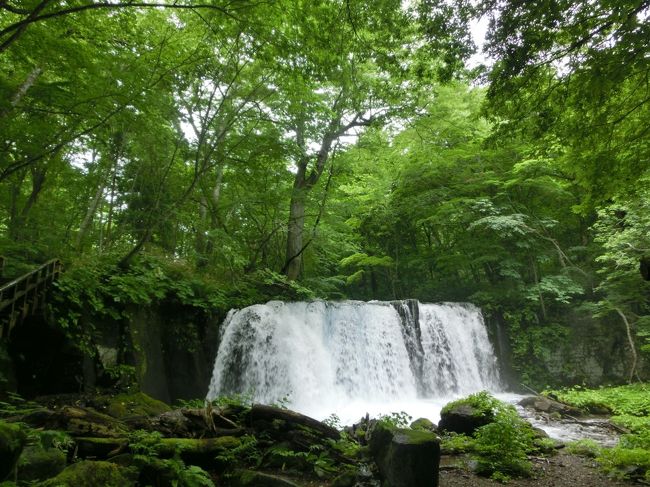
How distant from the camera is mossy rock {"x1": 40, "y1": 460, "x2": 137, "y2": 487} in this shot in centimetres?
315

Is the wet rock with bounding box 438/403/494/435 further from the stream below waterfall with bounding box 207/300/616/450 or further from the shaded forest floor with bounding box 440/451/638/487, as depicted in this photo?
the stream below waterfall with bounding box 207/300/616/450

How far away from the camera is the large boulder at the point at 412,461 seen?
402 centimetres

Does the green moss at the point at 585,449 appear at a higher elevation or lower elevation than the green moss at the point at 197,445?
lower

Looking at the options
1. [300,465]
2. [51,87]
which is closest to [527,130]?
[300,465]

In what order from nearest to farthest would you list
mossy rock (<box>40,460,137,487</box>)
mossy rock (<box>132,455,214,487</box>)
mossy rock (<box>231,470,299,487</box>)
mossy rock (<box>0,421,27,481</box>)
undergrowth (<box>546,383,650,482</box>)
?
mossy rock (<box>0,421,27,481</box>) < mossy rock (<box>40,460,137,487</box>) < mossy rock (<box>132,455,214,487</box>) < mossy rock (<box>231,470,299,487</box>) < undergrowth (<box>546,383,650,482</box>)

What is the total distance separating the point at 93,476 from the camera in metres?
3.31

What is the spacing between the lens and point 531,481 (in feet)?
15.4

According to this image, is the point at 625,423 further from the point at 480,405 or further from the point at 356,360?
the point at 356,360

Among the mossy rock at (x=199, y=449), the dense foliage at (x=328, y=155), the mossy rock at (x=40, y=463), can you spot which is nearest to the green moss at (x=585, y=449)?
the dense foliage at (x=328, y=155)

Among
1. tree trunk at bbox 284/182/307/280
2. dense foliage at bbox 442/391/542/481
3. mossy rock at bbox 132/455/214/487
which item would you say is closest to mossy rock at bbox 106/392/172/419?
mossy rock at bbox 132/455/214/487

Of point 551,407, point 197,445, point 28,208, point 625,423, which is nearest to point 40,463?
point 197,445

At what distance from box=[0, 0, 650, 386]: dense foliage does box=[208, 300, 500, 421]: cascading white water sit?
141 cm

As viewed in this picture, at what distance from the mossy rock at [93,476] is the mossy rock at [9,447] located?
0.30 metres

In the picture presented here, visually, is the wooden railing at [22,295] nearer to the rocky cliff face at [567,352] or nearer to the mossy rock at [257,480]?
the mossy rock at [257,480]
